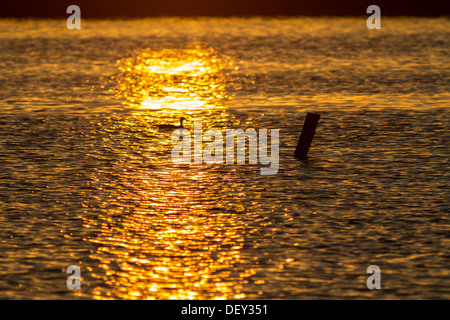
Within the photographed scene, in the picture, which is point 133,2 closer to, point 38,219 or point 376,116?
point 376,116

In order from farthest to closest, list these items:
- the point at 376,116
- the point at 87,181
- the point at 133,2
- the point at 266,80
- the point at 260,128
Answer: the point at 133,2 < the point at 266,80 < the point at 376,116 < the point at 260,128 < the point at 87,181

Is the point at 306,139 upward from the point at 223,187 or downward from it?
upward

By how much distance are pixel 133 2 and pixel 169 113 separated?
240 ft

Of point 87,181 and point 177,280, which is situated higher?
point 87,181

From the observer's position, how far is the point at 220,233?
22141 millimetres

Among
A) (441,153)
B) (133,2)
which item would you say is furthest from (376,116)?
(133,2)

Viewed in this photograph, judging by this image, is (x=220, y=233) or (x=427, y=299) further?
(x=220, y=233)

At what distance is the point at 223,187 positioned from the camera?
1075 inches

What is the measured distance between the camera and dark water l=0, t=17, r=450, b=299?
1894 cm

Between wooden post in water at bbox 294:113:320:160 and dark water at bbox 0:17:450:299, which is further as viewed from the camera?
wooden post in water at bbox 294:113:320:160

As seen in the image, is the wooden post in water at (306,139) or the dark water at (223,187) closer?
the dark water at (223,187)

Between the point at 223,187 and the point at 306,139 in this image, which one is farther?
the point at 306,139

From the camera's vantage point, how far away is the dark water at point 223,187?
62.1 ft

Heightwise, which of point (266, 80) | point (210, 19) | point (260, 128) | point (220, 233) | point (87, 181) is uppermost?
point (210, 19)
